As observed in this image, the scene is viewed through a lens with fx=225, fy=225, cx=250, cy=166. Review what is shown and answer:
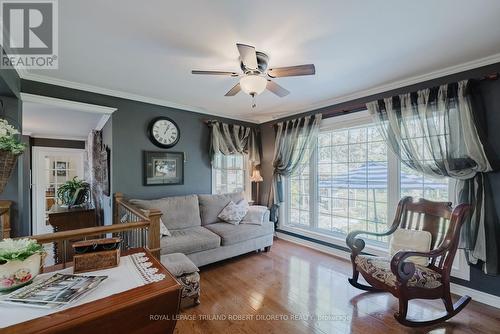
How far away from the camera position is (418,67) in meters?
2.53

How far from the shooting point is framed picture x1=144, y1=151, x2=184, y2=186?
11.7ft

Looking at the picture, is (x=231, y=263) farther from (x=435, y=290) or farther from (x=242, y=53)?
(x=242, y=53)

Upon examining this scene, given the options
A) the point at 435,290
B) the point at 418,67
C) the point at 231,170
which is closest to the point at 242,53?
the point at 418,67

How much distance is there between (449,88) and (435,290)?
2.10 meters

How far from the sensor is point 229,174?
4605mm

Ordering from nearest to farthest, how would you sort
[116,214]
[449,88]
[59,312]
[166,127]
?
[59,312] < [449,88] < [116,214] < [166,127]

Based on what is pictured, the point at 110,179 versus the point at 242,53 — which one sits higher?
the point at 242,53

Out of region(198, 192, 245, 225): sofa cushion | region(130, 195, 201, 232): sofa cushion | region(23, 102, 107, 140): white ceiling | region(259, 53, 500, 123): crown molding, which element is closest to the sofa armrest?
region(198, 192, 245, 225): sofa cushion

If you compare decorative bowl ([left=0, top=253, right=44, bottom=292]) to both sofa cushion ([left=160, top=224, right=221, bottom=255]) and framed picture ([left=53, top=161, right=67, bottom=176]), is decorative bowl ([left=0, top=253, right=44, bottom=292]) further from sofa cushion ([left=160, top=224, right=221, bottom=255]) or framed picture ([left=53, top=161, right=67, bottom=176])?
framed picture ([left=53, top=161, right=67, bottom=176])

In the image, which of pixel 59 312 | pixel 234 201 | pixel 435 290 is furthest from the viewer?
pixel 234 201

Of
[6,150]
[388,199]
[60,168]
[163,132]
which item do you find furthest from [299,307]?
[60,168]

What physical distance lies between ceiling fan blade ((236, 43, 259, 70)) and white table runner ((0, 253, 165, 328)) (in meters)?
1.65

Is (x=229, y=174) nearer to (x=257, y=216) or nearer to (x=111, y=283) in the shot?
(x=257, y=216)

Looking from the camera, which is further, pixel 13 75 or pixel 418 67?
pixel 418 67
